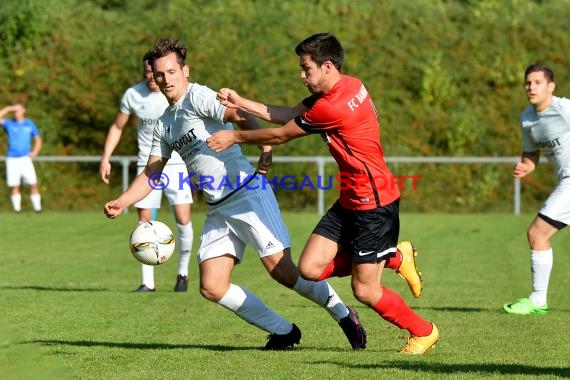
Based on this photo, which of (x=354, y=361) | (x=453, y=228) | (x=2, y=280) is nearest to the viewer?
(x=354, y=361)

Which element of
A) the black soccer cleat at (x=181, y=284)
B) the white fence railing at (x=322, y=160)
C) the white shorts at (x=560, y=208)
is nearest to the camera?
the white shorts at (x=560, y=208)

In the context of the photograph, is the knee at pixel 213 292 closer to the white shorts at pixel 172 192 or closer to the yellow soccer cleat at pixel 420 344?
the yellow soccer cleat at pixel 420 344

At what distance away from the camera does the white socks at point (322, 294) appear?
7883 mm

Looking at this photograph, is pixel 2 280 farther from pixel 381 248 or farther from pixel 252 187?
pixel 381 248

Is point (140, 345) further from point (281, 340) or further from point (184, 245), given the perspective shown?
point (184, 245)

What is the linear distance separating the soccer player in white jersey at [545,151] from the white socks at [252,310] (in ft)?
10.1

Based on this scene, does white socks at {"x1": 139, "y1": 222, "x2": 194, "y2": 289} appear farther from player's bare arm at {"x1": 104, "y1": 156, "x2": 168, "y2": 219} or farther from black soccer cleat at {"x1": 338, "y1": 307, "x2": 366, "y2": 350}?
black soccer cleat at {"x1": 338, "y1": 307, "x2": 366, "y2": 350}

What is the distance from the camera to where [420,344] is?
7633 millimetres

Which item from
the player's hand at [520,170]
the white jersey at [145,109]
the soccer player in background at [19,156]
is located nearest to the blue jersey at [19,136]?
the soccer player in background at [19,156]

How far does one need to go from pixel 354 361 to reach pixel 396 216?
38.5 inches

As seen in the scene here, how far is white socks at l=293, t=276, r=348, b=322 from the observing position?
7.88 metres

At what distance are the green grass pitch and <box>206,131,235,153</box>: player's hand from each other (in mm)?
1360

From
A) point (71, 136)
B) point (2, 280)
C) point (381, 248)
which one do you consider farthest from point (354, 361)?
point (71, 136)

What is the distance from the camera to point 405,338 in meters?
8.64
